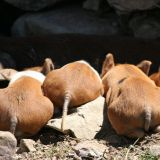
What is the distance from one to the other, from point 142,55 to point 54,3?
5.70ft

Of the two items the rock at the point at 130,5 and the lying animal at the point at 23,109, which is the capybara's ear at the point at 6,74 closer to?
the lying animal at the point at 23,109

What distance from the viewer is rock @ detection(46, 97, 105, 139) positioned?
20.6 ft

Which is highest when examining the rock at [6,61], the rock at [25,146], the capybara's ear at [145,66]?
the capybara's ear at [145,66]

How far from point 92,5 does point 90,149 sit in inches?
146

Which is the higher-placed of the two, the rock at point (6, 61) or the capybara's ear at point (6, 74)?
the capybara's ear at point (6, 74)

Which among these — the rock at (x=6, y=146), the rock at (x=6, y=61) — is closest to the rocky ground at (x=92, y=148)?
the rock at (x=6, y=146)

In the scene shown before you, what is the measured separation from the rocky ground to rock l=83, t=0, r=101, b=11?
9.58ft

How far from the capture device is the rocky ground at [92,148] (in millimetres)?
5590

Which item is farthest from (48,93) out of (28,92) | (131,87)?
(131,87)

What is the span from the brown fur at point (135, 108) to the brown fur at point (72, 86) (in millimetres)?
285

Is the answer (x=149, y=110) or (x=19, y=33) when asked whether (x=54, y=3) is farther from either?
(x=149, y=110)

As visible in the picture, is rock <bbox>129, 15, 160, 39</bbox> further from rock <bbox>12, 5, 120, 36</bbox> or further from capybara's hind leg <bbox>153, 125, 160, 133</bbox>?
capybara's hind leg <bbox>153, 125, 160, 133</bbox>

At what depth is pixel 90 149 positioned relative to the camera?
5605mm

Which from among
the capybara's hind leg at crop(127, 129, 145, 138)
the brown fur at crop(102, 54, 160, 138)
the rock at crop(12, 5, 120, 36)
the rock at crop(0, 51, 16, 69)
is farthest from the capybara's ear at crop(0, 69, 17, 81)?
the capybara's hind leg at crop(127, 129, 145, 138)
